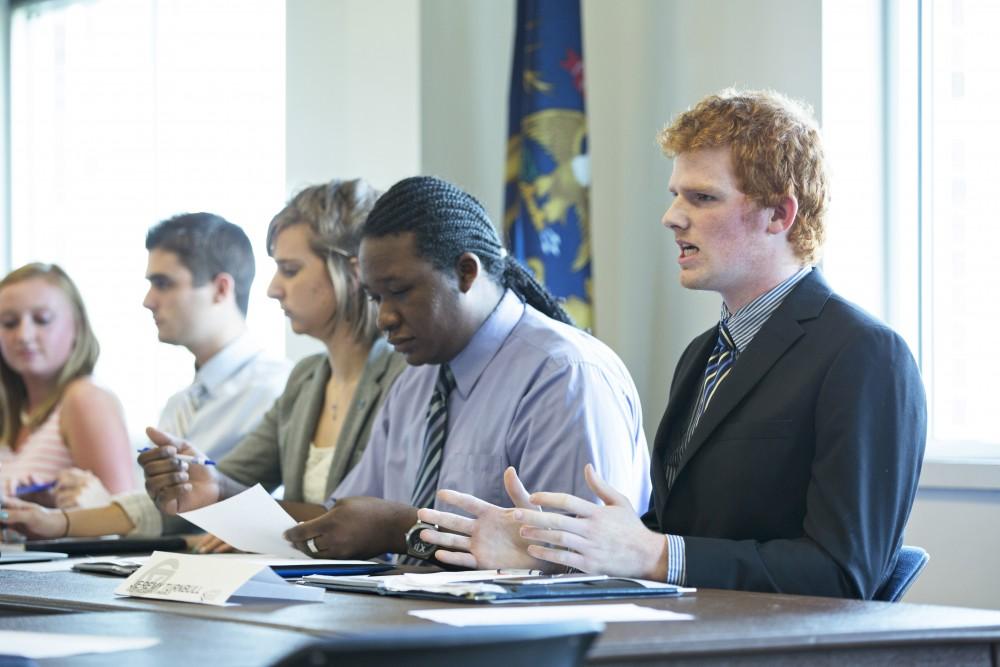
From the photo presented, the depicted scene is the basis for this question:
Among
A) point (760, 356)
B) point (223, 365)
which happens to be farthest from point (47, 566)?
point (223, 365)

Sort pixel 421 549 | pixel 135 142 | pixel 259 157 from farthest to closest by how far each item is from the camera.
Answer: pixel 135 142
pixel 259 157
pixel 421 549

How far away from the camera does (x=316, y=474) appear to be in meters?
3.37

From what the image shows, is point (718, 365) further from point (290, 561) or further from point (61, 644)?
point (61, 644)

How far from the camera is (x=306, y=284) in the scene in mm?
3498

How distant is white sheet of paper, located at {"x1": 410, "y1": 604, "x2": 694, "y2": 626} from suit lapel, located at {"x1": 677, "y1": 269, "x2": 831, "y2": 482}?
518mm

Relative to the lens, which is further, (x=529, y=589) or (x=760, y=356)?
(x=760, y=356)

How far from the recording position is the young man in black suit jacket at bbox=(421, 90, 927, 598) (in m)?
1.94

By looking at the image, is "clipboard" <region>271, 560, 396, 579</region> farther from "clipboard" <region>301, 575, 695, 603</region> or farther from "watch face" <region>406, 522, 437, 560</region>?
"clipboard" <region>301, 575, 695, 603</region>

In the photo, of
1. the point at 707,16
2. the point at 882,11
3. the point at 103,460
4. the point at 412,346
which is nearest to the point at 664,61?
the point at 707,16

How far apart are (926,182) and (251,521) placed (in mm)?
2074

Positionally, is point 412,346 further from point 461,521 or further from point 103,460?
point 103,460

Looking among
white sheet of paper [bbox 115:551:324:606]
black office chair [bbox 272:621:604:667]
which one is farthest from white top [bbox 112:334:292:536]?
black office chair [bbox 272:621:604:667]

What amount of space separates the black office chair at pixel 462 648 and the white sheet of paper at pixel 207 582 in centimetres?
81

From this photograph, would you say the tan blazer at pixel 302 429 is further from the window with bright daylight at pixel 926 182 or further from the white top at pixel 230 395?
the window with bright daylight at pixel 926 182
